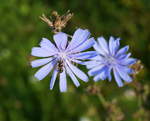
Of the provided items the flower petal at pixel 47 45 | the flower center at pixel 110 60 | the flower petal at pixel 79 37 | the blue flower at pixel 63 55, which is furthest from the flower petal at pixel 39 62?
the flower center at pixel 110 60

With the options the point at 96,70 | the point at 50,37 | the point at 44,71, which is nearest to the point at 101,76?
the point at 96,70

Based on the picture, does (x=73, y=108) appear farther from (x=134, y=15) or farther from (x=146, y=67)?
(x=134, y=15)

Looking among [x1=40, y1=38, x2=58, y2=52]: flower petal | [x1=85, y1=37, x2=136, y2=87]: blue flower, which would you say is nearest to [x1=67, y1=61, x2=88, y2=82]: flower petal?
[x1=85, y1=37, x2=136, y2=87]: blue flower

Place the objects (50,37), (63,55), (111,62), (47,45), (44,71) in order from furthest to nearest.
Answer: (50,37) → (111,62) → (63,55) → (44,71) → (47,45)

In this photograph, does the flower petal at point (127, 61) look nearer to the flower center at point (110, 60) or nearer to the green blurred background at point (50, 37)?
the flower center at point (110, 60)

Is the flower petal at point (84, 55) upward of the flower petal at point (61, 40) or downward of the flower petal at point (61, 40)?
downward

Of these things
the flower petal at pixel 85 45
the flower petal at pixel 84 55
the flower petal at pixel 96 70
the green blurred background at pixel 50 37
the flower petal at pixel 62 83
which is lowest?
the flower petal at pixel 62 83

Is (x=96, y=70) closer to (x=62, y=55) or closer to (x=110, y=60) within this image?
(x=110, y=60)
